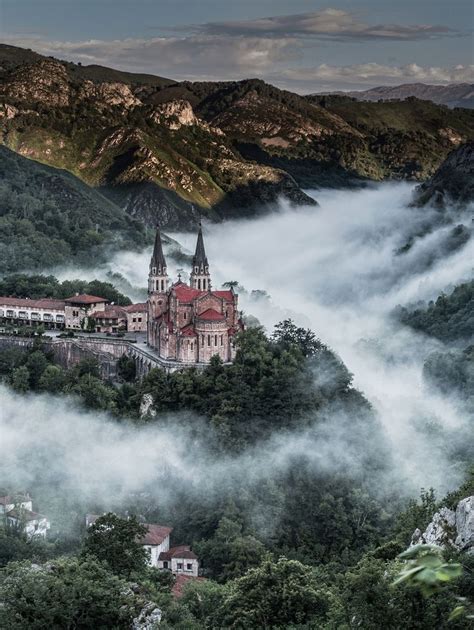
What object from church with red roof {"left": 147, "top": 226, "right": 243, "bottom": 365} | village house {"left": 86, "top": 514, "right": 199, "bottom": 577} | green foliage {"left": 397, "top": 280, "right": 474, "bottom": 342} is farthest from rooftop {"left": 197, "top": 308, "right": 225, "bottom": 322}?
green foliage {"left": 397, "top": 280, "right": 474, "bottom": 342}

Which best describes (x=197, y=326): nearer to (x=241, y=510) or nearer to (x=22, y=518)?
(x=241, y=510)

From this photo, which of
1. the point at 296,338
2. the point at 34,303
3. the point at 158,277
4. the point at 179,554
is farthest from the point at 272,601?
the point at 34,303

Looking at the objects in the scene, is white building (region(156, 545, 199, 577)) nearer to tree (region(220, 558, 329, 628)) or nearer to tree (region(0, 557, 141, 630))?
tree (region(220, 558, 329, 628))

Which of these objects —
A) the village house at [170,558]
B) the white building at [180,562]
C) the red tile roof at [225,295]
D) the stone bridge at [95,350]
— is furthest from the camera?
the stone bridge at [95,350]

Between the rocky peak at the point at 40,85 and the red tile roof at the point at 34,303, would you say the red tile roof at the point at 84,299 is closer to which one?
the red tile roof at the point at 34,303

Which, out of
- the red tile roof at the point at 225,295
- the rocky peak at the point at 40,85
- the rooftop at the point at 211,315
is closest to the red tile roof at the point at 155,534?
the rooftop at the point at 211,315

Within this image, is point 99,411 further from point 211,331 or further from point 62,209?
point 62,209
